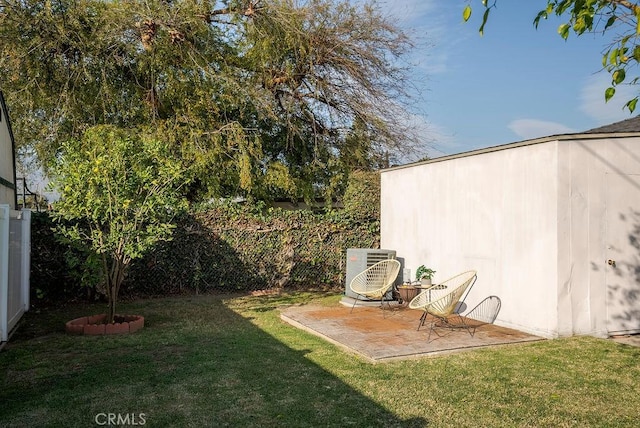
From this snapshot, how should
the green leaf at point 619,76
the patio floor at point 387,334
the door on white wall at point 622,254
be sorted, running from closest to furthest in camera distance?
1. the green leaf at point 619,76
2. the patio floor at point 387,334
3. the door on white wall at point 622,254

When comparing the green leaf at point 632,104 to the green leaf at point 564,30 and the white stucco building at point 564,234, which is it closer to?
the green leaf at point 564,30

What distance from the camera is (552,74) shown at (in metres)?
8.00

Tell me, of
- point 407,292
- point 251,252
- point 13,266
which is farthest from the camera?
point 251,252

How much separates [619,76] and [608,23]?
49 centimetres

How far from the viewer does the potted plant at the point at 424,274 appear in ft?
29.8

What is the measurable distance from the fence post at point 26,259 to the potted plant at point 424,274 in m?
7.13

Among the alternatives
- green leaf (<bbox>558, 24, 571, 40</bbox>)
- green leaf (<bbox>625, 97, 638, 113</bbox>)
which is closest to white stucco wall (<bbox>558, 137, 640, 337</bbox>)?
green leaf (<bbox>625, 97, 638, 113</bbox>)

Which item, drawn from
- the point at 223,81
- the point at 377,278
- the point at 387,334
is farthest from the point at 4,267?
the point at 223,81

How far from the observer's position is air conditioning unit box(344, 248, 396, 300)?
31.0 ft

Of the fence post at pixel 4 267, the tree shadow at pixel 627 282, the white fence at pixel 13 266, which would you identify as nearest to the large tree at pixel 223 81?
the white fence at pixel 13 266

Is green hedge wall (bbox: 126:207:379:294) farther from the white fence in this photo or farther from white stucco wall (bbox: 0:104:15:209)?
white stucco wall (bbox: 0:104:15:209)

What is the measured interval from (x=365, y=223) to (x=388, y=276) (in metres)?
3.64

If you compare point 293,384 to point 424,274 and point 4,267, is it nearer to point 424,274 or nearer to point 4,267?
point 4,267
